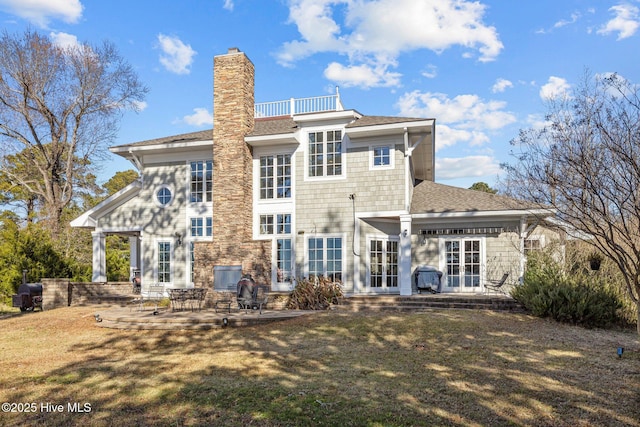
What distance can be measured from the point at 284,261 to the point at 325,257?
4.99 feet

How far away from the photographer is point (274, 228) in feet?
53.8

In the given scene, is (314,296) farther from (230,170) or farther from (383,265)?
(230,170)

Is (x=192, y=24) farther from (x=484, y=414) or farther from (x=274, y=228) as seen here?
(x=484, y=414)

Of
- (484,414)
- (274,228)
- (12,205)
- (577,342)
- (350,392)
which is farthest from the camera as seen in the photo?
(12,205)

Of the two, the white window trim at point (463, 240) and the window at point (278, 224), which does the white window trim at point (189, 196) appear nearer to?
the window at point (278, 224)

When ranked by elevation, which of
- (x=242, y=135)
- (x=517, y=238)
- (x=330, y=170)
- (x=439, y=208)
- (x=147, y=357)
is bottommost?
(x=147, y=357)

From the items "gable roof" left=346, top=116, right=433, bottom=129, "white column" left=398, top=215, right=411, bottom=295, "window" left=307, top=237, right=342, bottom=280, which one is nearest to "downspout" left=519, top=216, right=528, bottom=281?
"white column" left=398, top=215, right=411, bottom=295

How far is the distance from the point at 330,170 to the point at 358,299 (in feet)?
15.3

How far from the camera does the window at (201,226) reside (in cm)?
1698

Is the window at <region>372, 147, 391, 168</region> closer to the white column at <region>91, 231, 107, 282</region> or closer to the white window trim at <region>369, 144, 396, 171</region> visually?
the white window trim at <region>369, 144, 396, 171</region>

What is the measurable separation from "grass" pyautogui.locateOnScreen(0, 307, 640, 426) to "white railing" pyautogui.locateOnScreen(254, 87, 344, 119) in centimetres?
990

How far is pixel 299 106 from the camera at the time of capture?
61.4 feet

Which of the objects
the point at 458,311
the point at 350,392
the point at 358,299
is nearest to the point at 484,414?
the point at 350,392

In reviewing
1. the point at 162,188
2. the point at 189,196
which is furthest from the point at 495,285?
the point at 162,188
